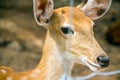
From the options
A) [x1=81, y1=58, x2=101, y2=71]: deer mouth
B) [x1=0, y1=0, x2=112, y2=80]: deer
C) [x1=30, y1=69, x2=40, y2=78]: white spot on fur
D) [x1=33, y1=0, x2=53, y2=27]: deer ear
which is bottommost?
[x1=30, y1=69, x2=40, y2=78]: white spot on fur

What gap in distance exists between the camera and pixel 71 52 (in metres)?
1.25

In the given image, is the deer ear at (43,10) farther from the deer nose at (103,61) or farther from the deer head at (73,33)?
the deer nose at (103,61)

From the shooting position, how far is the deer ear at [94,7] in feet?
4.21

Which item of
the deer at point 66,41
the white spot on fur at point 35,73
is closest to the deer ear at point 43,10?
the deer at point 66,41

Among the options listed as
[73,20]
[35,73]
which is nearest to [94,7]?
[73,20]

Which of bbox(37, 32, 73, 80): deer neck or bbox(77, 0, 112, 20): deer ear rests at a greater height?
bbox(77, 0, 112, 20): deer ear

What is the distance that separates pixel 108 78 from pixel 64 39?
426 millimetres

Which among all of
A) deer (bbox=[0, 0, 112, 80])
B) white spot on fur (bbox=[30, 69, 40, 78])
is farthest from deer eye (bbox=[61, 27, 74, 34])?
white spot on fur (bbox=[30, 69, 40, 78])

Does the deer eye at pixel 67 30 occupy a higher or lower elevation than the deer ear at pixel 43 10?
lower

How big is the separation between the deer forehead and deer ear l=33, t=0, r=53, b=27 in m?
0.02

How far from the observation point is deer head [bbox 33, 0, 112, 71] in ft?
4.01

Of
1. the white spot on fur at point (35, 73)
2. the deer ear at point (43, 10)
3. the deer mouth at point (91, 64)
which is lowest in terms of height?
the white spot on fur at point (35, 73)

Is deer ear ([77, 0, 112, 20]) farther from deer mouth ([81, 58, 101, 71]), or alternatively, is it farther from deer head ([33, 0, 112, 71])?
deer mouth ([81, 58, 101, 71])

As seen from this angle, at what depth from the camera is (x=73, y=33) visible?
1.25m
